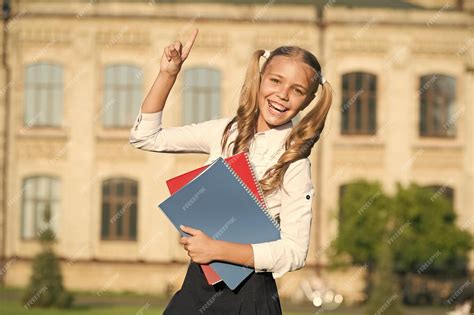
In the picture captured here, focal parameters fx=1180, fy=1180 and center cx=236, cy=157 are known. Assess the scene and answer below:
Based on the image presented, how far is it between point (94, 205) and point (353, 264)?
23.5 ft

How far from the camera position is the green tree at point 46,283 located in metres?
23.7

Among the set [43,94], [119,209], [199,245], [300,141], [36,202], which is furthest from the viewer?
[43,94]

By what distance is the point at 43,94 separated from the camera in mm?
32188

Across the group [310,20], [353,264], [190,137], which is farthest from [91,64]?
[190,137]

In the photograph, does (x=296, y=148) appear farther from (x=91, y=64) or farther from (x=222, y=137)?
(x=91, y=64)

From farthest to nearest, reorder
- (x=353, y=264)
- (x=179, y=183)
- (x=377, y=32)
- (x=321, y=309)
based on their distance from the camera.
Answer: (x=377, y=32), (x=353, y=264), (x=321, y=309), (x=179, y=183)

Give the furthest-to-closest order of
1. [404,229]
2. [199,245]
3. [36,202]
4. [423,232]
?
[36,202]
[423,232]
[404,229]
[199,245]

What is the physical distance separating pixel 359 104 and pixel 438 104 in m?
2.19

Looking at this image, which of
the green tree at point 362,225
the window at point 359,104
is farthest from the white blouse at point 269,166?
the window at point 359,104

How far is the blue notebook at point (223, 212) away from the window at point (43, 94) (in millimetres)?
28668

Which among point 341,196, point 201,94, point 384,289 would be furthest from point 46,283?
point 341,196

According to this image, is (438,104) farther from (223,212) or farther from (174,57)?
(223,212)

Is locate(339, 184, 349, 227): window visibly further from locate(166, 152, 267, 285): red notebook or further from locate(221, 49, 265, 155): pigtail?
locate(166, 152, 267, 285): red notebook

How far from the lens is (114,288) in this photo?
30.9m
